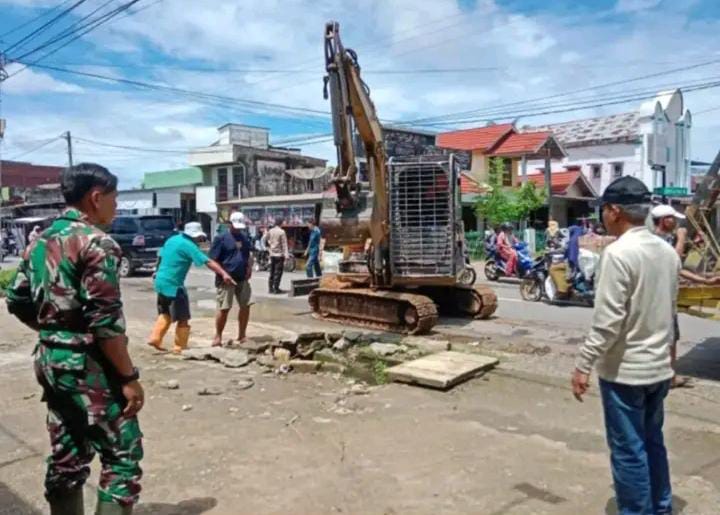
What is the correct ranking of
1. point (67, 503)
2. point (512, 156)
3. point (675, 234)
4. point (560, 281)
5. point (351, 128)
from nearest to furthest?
point (67, 503) < point (675, 234) < point (351, 128) < point (560, 281) < point (512, 156)

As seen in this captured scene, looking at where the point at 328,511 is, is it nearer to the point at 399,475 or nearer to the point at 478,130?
the point at 399,475

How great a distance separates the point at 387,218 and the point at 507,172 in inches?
919

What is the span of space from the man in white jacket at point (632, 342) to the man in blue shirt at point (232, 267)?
6.42 metres

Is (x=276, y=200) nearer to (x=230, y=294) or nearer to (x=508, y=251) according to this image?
(x=508, y=251)

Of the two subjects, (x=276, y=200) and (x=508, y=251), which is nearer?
(x=508, y=251)

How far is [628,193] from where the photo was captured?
3434 millimetres

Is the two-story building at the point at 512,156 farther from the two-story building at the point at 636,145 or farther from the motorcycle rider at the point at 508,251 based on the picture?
the motorcycle rider at the point at 508,251

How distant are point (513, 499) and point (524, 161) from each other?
2952 cm

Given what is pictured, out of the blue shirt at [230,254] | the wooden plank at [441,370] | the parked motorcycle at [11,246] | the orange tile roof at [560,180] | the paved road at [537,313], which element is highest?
the orange tile roof at [560,180]

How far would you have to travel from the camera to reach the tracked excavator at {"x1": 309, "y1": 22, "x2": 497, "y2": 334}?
1074 centimetres

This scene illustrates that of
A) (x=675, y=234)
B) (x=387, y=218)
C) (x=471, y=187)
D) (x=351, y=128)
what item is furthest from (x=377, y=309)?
(x=471, y=187)

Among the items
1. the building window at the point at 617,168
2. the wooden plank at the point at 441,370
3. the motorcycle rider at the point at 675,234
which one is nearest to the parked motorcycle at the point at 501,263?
the motorcycle rider at the point at 675,234

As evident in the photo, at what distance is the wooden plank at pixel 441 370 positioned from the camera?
22.3 feet

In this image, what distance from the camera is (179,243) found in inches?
335
